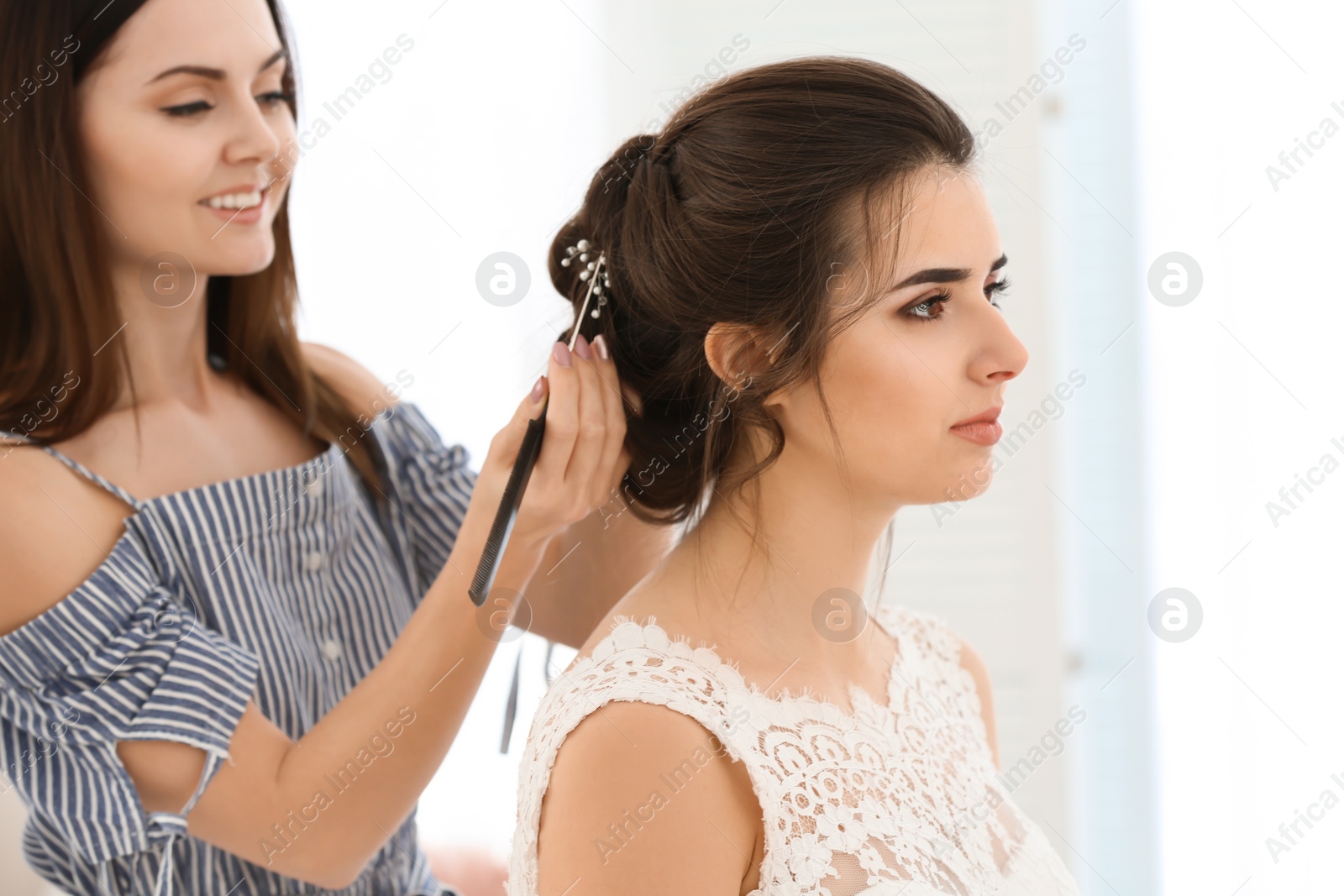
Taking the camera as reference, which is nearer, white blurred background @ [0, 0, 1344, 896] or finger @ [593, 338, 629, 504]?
finger @ [593, 338, 629, 504]

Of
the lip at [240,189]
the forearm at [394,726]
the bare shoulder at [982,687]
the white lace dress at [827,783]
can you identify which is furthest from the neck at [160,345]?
the bare shoulder at [982,687]

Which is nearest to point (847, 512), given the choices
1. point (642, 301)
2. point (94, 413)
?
point (642, 301)

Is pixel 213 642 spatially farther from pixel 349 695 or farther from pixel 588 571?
pixel 588 571

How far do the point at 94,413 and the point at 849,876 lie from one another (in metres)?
0.85

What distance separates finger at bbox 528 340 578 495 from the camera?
96 cm

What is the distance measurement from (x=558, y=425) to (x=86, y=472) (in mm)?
482

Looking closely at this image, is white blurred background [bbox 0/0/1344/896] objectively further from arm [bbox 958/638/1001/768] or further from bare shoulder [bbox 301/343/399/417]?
arm [bbox 958/638/1001/768]

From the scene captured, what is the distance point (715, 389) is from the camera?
102 centimetres

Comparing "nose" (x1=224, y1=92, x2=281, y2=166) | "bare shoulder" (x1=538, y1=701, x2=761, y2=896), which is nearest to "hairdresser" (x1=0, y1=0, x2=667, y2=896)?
"nose" (x1=224, y1=92, x2=281, y2=166)

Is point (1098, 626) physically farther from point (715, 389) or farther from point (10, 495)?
point (10, 495)

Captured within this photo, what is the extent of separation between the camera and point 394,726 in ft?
3.43

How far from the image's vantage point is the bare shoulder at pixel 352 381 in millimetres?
1379

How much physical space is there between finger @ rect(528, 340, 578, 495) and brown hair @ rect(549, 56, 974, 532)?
0.33 feet

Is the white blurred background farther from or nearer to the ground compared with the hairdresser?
farther from the ground
